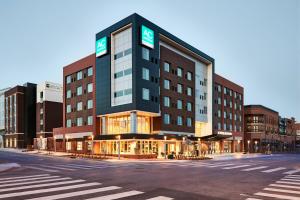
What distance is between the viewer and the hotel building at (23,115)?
303 feet

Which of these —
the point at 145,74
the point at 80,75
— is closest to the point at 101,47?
the point at 80,75

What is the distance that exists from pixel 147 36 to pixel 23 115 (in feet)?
209

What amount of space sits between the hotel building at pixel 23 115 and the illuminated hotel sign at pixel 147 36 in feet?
201

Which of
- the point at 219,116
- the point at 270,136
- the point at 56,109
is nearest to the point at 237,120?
the point at 219,116

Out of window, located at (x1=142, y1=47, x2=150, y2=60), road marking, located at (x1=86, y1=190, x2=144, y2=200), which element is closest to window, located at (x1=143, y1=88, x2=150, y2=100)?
window, located at (x1=142, y1=47, x2=150, y2=60)

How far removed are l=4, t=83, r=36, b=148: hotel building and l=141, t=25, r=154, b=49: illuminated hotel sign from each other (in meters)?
61.2

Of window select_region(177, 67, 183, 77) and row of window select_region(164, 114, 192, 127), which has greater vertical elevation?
window select_region(177, 67, 183, 77)

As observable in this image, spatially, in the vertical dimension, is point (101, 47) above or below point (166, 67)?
above

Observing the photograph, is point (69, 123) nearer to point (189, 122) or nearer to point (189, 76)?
point (189, 122)

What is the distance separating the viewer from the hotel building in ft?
303

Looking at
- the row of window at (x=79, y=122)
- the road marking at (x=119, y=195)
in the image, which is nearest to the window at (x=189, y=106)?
the row of window at (x=79, y=122)

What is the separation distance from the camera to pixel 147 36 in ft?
160

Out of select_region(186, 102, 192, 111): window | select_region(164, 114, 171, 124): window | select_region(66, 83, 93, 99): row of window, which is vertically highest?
select_region(66, 83, 93, 99): row of window

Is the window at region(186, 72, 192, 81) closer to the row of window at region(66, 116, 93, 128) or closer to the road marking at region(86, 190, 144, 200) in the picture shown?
the row of window at region(66, 116, 93, 128)
